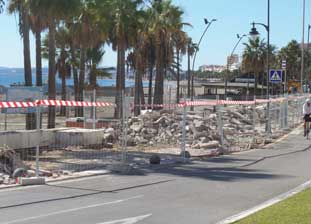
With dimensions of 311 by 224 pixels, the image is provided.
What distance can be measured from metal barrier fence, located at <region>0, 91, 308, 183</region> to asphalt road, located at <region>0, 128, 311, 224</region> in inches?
59.2

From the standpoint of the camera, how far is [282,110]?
101 ft

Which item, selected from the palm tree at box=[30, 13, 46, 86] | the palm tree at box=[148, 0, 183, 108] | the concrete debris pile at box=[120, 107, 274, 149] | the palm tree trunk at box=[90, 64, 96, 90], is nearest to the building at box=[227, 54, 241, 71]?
the palm tree trunk at box=[90, 64, 96, 90]

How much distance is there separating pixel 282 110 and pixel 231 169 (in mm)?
16019

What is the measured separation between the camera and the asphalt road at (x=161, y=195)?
9203 millimetres

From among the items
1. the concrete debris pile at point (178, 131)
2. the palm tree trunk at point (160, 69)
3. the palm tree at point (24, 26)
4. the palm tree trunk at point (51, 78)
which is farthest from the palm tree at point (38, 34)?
the palm tree trunk at point (160, 69)

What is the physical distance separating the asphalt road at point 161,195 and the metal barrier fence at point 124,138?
1.50 meters

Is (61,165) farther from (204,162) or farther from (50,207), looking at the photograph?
(50,207)

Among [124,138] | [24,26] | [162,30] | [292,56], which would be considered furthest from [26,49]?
[292,56]

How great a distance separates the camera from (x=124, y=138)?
16125 mm

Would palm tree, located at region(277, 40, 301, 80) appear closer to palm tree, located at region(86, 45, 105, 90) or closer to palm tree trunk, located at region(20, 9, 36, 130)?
palm tree, located at region(86, 45, 105, 90)

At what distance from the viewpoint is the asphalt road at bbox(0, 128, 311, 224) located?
30.2 feet

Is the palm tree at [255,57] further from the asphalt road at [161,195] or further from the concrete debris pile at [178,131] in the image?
the asphalt road at [161,195]

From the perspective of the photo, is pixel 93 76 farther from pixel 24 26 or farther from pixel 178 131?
pixel 178 131

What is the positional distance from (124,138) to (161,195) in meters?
4.98
